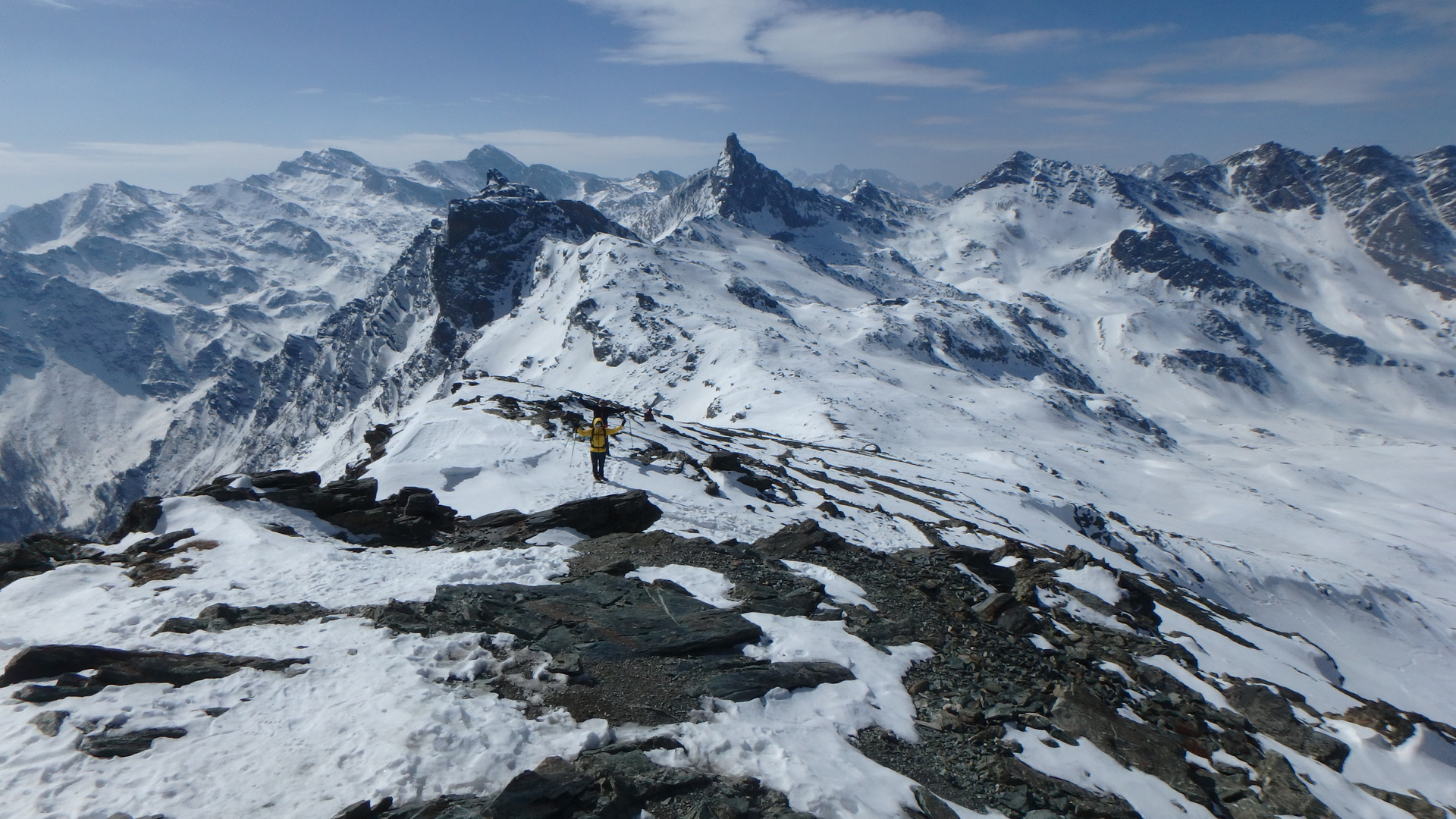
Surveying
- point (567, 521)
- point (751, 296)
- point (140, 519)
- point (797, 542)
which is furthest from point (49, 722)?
point (751, 296)

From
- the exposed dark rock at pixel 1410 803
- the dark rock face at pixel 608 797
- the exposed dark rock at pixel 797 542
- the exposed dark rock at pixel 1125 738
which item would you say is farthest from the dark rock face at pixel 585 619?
the exposed dark rock at pixel 1410 803

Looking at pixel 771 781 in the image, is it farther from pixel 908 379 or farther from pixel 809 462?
pixel 908 379

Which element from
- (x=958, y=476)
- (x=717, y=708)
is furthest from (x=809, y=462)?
(x=717, y=708)

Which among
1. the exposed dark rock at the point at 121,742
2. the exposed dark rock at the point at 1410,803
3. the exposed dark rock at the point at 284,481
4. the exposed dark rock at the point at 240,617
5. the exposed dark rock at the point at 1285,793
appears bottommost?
the exposed dark rock at the point at 1410,803

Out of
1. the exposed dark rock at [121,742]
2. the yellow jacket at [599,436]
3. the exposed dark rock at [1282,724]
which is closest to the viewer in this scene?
the exposed dark rock at [121,742]

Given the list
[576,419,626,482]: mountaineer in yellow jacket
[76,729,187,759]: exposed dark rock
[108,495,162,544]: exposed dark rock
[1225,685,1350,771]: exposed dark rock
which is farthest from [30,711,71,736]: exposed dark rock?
[1225,685,1350,771]: exposed dark rock

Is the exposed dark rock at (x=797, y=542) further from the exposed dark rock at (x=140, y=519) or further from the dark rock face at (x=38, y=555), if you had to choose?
the dark rock face at (x=38, y=555)
